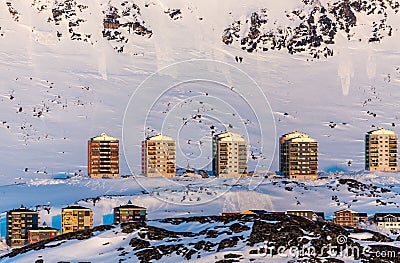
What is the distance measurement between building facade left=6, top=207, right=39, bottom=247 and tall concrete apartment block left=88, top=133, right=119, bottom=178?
1908cm

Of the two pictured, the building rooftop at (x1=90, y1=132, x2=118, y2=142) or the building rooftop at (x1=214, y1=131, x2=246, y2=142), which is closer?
the building rooftop at (x1=214, y1=131, x2=246, y2=142)

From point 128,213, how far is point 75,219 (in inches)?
135

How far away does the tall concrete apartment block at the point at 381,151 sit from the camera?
404ft

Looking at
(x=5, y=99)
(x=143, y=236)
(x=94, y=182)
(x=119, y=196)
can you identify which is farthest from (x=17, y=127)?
(x=143, y=236)

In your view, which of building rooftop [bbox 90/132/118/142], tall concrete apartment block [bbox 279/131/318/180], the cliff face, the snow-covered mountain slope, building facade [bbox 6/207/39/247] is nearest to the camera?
building facade [bbox 6/207/39/247]

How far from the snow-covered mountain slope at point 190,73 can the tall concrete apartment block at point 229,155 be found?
4.21 feet

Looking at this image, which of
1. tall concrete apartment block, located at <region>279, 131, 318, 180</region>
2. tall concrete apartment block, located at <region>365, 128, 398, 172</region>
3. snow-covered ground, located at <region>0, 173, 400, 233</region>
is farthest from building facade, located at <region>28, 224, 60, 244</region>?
tall concrete apartment block, located at <region>365, 128, 398, 172</region>

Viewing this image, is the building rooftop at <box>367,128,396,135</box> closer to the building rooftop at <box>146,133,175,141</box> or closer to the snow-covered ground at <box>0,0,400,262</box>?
the snow-covered ground at <box>0,0,400,262</box>

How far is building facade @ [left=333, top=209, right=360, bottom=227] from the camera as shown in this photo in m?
97.2

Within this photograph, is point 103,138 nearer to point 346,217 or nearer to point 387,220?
point 346,217

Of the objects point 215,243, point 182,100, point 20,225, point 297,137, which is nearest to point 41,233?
point 20,225

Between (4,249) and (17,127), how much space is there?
3713 cm

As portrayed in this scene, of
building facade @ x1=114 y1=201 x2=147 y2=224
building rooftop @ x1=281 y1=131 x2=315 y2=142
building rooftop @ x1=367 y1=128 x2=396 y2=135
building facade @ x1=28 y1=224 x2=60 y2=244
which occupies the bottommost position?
building facade @ x1=28 y1=224 x2=60 y2=244

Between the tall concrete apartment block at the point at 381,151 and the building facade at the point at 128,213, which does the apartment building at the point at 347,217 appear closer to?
the building facade at the point at 128,213
